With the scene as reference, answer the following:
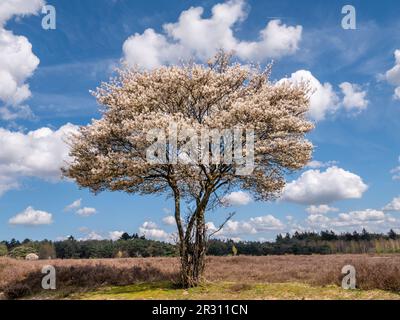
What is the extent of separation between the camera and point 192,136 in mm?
22375

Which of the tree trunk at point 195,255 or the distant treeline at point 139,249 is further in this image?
the distant treeline at point 139,249

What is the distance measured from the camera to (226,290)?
2183 centimetres

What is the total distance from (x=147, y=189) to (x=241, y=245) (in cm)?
10102

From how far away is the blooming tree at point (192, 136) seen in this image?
2261cm

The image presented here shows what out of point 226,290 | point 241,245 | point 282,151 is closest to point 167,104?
point 282,151

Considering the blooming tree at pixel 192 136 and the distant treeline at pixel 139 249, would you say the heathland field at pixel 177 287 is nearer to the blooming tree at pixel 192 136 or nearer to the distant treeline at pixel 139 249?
the blooming tree at pixel 192 136

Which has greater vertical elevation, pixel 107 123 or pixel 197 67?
pixel 197 67

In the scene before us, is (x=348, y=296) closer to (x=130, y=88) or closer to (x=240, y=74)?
(x=240, y=74)

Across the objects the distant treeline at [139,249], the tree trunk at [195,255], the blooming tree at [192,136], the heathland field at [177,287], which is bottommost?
the distant treeline at [139,249]

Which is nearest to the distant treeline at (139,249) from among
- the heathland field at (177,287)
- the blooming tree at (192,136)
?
the heathland field at (177,287)

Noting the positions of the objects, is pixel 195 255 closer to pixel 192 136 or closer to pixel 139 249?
Answer: pixel 192 136

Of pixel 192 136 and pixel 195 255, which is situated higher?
pixel 192 136

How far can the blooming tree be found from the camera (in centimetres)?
2261

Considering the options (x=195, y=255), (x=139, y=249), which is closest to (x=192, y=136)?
(x=195, y=255)
